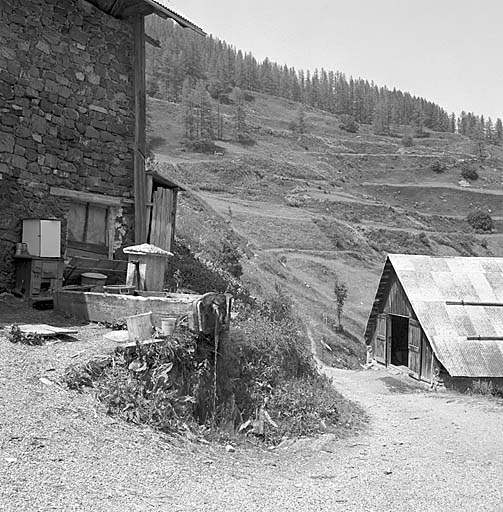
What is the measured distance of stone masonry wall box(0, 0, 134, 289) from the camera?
11938 millimetres

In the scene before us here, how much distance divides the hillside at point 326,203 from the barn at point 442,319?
141 inches

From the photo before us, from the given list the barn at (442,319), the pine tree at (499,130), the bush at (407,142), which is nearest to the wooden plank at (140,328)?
the barn at (442,319)

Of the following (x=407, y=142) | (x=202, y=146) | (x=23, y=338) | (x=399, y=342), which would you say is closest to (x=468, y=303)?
(x=399, y=342)

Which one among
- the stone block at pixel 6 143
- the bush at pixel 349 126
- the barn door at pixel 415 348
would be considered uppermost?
the bush at pixel 349 126

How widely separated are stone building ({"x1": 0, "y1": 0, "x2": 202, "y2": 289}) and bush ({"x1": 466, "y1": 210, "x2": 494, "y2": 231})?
71.0 meters

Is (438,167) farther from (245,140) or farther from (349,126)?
(349,126)

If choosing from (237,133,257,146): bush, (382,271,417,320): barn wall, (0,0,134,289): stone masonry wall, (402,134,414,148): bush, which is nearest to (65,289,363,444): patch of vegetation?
(0,0,134,289): stone masonry wall

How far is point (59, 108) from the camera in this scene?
12703 millimetres

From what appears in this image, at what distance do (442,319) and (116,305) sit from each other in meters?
13.5

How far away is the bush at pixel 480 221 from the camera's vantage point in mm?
77500

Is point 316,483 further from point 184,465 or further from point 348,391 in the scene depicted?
point 348,391

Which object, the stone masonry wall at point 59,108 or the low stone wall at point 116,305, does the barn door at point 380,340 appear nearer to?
the stone masonry wall at point 59,108

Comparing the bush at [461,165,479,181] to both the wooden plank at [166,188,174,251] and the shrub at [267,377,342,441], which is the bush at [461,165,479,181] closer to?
the wooden plank at [166,188,174,251]

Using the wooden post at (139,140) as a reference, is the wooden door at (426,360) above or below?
below
